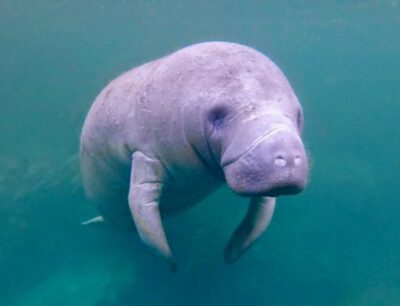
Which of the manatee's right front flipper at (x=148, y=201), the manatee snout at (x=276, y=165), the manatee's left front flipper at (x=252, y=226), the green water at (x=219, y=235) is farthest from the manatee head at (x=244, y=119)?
the green water at (x=219, y=235)

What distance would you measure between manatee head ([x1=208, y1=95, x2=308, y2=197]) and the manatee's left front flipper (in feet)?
4.89

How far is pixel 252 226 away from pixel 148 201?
1.14m

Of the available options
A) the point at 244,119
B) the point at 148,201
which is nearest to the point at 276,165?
the point at 244,119

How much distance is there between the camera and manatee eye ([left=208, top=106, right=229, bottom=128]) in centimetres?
331

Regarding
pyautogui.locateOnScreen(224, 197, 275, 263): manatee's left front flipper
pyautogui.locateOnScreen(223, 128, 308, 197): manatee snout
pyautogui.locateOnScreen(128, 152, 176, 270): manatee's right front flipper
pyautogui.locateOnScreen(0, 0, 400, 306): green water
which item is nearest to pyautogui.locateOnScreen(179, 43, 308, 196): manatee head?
pyautogui.locateOnScreen(223, 128, 308, 197): manatee snout

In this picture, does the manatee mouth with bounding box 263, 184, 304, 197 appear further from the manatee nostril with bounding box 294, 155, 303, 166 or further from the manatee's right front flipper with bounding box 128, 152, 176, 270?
the manatee's right front flipper with bounding box 128, 152, 176, 270

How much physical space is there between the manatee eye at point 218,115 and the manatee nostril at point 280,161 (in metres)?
0.66

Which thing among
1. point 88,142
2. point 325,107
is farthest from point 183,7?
point 88,142

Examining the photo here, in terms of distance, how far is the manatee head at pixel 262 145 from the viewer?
2.77 metres

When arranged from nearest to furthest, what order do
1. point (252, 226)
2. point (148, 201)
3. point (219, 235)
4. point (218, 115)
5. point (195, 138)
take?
point (218, 115) < point (195, 138) < point (148, 201) < point (252, 226) < point (219, 235)

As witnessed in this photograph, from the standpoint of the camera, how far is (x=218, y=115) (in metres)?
3.37

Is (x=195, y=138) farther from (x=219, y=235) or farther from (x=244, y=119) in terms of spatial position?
(x=219, y=235)

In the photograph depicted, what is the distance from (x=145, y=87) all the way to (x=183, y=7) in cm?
2642

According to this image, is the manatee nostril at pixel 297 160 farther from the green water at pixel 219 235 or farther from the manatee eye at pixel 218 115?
the green water at pixel 219 235
